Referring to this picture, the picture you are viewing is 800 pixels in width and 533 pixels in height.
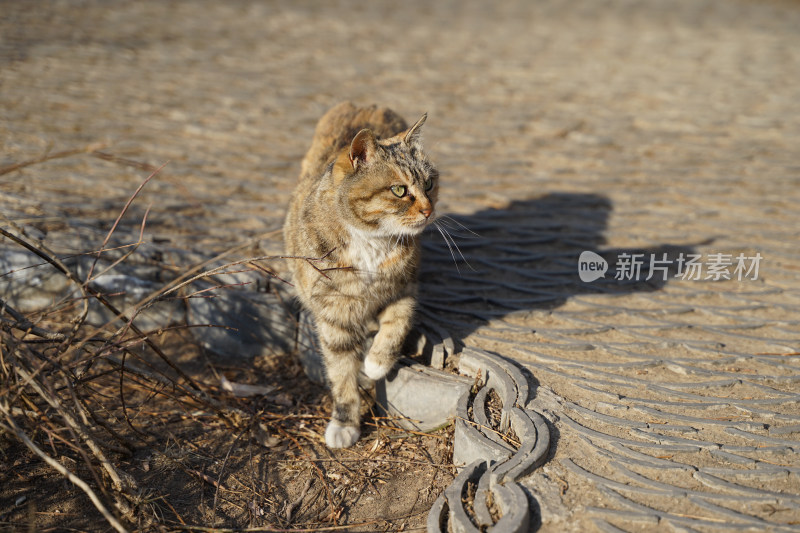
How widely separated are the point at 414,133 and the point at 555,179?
2.25 m

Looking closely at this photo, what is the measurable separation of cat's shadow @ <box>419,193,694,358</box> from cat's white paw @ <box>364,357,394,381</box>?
342 mm

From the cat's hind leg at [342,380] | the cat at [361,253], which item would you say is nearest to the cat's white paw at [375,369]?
the cat at [361,253]

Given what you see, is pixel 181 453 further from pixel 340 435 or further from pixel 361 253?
pixel 361 253

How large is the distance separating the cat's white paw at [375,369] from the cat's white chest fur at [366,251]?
0.45m

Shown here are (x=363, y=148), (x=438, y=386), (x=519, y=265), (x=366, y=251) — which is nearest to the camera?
(x=363, y=148)

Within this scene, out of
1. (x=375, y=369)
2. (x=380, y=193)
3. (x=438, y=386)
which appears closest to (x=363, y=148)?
(x=380, y=193)

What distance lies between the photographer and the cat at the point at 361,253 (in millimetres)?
2756

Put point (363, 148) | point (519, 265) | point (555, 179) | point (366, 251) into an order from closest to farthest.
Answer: point (363, 148), point (366, 251), point (519, 265), point (555, 179)

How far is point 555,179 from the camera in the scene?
489 centimetres

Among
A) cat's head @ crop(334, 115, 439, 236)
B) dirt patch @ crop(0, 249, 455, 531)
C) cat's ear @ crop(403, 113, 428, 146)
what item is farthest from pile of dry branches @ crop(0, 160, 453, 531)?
cat's ear @ crop(403, 113, 428, 146)

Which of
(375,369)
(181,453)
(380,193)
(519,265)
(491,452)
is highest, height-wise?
(380,193)

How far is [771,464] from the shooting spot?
2.40 m

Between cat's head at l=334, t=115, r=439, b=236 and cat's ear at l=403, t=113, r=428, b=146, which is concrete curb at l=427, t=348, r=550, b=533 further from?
cat's ear at l=403, t=113, r=428, b=146

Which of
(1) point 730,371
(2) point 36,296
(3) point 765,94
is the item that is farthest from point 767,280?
(2) point 36,296
